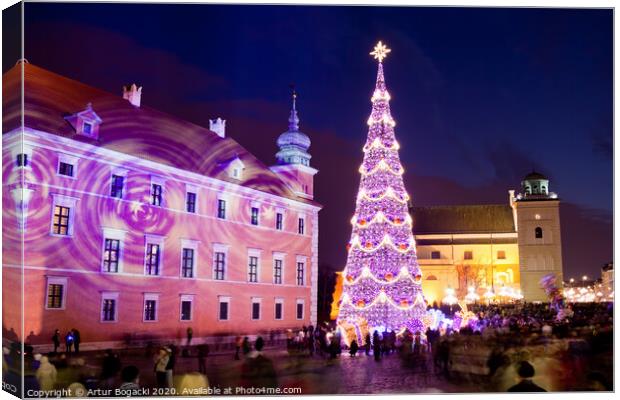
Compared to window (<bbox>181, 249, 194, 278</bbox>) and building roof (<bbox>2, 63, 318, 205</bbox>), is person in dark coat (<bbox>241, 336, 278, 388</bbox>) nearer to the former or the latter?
window (<bbox>181, 249, 194, 278</bbox>)

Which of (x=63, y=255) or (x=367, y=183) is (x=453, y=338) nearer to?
(x=367, y=183)

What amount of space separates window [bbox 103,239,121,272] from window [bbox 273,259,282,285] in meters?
6.36

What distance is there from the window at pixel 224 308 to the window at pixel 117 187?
4.91 m

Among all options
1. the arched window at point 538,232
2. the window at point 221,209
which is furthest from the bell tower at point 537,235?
the window at point 221,209

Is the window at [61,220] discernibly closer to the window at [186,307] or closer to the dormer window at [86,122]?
the dormer window at [86,122]

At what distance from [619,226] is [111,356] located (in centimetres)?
1135

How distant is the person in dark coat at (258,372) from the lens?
13.8 metres

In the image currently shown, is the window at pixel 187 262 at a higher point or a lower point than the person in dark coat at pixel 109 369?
higher

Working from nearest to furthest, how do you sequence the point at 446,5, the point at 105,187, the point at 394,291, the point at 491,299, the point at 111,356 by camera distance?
the point at 111,356 < the point at 446,5 < the point at 105,187 < the point at 394,291 < the point at 491,299

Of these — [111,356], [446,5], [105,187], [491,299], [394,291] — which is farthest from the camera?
[491,299]

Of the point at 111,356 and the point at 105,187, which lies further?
the point at 105,187

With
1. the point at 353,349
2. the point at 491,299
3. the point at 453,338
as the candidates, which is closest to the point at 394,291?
the point at 353,349

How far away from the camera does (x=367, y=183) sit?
64.7 ft

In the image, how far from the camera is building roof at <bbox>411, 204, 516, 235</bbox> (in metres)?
51.8
